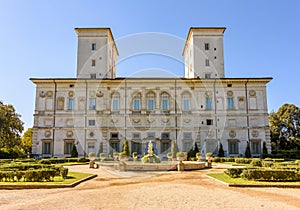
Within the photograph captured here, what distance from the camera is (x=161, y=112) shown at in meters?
38.4

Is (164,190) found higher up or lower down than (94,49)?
lower down

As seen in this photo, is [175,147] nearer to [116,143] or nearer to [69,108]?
[116,143]

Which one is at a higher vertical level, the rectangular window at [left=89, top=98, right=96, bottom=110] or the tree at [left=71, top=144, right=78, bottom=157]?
the rectangular window at [left=89, top=98, right=96, bottom=110]

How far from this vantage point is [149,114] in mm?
38156

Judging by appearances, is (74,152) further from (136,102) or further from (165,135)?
(165,135)

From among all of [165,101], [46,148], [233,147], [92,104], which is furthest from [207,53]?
[46,148]

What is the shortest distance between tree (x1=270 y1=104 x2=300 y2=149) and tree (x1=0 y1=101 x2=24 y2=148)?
4230cm

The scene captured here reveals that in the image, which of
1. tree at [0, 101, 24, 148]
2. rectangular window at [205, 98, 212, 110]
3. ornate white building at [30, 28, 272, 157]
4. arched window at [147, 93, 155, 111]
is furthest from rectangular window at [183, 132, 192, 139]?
tree at [0, 101, 24, 148]

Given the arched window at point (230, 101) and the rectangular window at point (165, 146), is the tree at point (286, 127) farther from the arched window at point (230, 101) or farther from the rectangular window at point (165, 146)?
the rectangular window at point (165, 146)

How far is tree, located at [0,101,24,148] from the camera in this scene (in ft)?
127

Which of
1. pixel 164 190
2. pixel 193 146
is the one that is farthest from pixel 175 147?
pixel 164 190

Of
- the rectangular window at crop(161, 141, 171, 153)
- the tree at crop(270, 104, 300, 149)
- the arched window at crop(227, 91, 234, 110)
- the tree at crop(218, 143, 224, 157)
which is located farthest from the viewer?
the tree at crop(270, 104, 300, 149)

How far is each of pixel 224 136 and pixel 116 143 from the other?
576 inches

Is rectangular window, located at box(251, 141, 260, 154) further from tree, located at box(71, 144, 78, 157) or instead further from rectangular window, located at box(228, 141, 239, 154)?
tree, located at box(71, 144, 78, 157)
